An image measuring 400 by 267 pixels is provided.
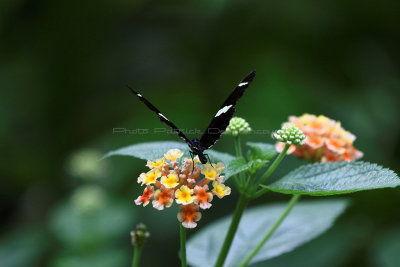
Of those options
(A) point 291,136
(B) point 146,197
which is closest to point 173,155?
(B) point 146,197

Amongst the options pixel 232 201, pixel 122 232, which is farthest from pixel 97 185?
pixel 232 201

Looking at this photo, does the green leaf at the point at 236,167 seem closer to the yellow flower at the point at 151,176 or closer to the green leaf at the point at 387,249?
the yellow flower at the point at 151,176

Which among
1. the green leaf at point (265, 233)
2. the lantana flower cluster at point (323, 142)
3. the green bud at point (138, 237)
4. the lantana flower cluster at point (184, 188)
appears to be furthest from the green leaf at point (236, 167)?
the green leaf at point (265, 233)

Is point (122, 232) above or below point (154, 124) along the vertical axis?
below

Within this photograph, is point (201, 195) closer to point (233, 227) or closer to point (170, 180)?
point (170, 180)

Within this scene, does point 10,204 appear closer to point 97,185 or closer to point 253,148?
point 97,185
